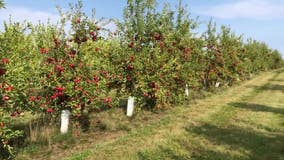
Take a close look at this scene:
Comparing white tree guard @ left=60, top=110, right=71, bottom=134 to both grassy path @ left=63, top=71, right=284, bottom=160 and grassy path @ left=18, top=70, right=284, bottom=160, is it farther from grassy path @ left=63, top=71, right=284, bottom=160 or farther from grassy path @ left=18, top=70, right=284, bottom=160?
grassy path @ left=63, top=71, right=284, bottom=160

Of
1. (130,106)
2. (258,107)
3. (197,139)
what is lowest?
(197,139)

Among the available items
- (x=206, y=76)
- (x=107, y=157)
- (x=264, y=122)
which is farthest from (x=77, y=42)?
(x=206, y=76)

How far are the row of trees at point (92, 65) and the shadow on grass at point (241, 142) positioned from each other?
3.63 m

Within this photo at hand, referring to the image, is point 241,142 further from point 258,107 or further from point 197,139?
point 258,107

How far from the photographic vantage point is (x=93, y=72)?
13.1m

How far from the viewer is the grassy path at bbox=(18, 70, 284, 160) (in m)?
10.7

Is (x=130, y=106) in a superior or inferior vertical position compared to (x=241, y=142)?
superior

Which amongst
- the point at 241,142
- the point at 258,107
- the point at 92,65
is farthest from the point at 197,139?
the point at 258,107

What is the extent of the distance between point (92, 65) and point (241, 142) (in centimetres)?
644

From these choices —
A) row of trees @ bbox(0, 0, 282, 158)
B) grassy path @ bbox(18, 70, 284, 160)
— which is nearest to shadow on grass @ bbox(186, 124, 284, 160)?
grassy path @ bbox(18, 70, 284, 160)

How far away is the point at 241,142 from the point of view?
12180 mm

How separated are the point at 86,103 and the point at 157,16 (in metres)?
7.18

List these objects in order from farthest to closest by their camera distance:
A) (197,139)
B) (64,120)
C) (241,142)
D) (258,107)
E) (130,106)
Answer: (258,107), (130,106), (64,120), (197,139), (241,142)

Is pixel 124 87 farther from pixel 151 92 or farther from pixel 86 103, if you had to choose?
pixel 86 103
